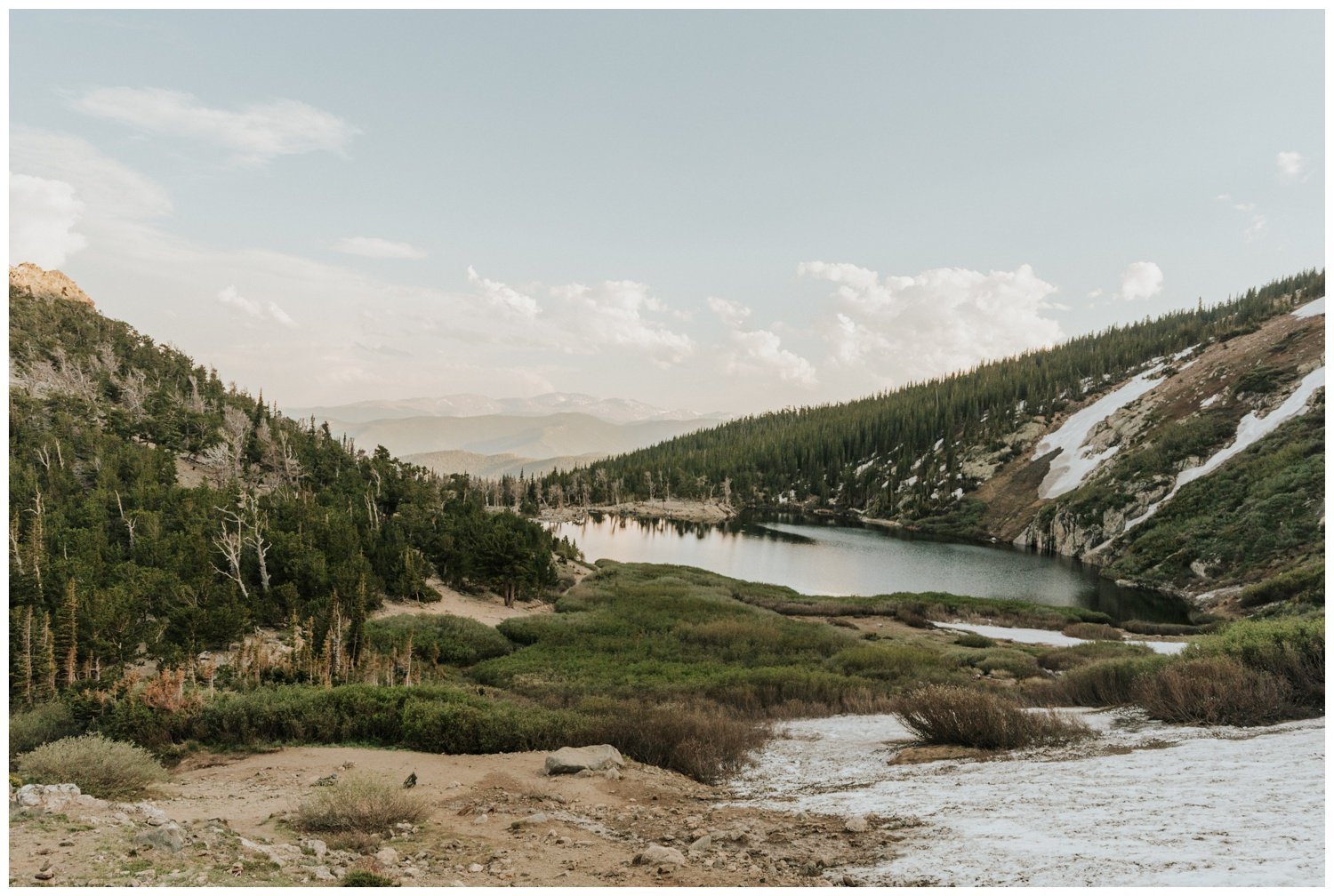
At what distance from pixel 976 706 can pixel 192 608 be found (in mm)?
21779

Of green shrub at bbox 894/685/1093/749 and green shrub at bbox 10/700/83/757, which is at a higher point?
green shrub at bbox 894/685/1093/749

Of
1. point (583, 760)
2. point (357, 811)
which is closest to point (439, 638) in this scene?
point (583, 760)

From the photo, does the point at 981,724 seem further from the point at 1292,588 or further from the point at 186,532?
the point at 1292,588

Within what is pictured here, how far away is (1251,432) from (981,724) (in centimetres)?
7794

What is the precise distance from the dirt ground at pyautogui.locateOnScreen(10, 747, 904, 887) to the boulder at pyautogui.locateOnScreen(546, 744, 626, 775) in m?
0.21

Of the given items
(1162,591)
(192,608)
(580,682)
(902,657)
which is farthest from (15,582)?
(1162,591)

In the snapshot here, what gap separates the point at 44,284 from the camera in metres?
99.7

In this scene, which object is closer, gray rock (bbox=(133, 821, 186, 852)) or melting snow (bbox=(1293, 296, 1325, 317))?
gray rock (bbox=(133, 821, 186, 852))

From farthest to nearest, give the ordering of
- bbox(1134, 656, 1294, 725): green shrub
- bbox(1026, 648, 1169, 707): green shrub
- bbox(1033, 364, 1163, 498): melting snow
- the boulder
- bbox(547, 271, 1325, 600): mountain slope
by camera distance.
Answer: bbox(1033, 364, 1163, 498): melting snow, bbox(547, 271, 1325, 600): mountain slope, bbox(1026, 648, 1169, 707): green shrub, the boulder, bbox(1134, 656, 1294, 725): green shrub

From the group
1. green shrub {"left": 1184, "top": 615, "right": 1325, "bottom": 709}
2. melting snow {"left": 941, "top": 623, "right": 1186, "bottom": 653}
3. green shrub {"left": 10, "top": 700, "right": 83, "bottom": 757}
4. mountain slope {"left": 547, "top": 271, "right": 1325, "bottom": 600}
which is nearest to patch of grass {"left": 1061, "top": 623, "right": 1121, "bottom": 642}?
melting snow {"left": 941, "top": 623, "right": 1186, "bottom": 653}

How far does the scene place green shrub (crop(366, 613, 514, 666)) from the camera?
2220cm

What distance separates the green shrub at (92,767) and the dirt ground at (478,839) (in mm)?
410

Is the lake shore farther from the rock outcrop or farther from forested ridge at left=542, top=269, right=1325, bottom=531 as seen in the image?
the rock outcrop

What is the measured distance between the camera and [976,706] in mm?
11227
